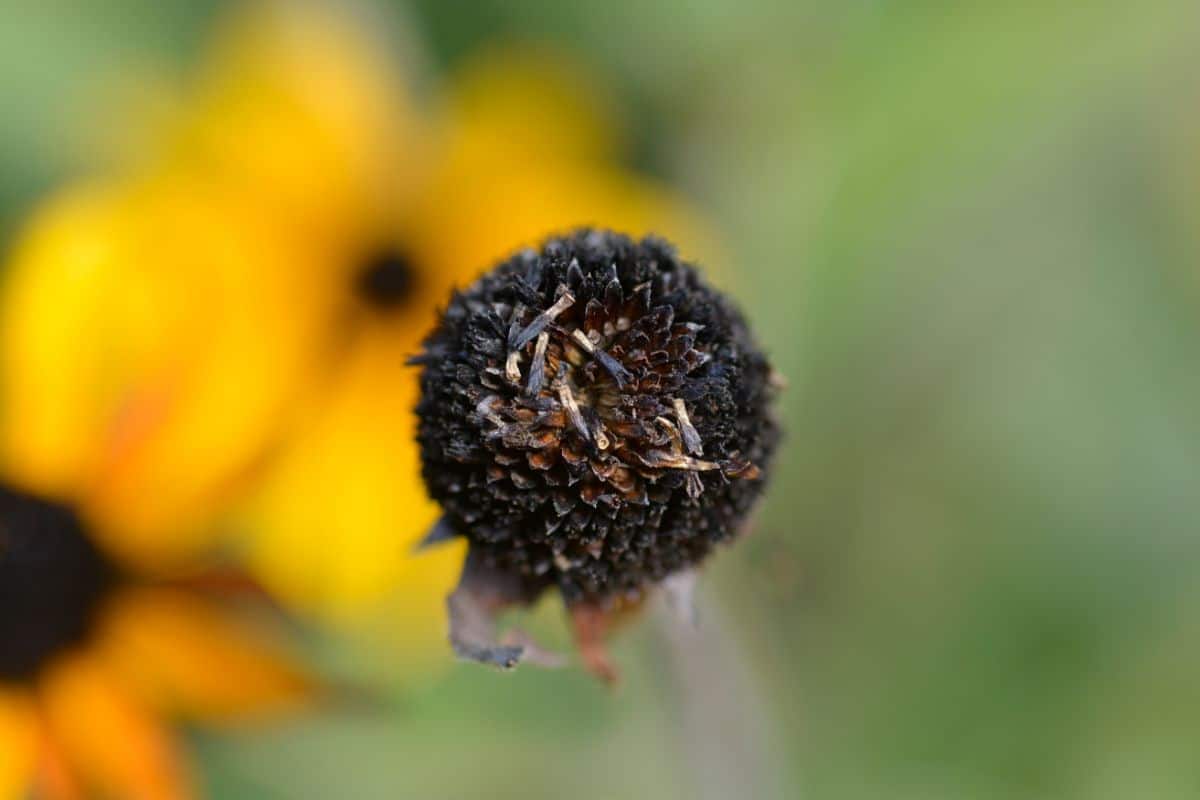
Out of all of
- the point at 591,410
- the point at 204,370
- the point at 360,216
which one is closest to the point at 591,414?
the point at 591,410

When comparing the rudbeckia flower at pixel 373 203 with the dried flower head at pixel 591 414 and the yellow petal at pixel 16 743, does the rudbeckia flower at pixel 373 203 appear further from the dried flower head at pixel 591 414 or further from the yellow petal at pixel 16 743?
the dried flower head at pixel 591 414

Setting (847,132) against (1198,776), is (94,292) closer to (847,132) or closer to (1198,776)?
(847,132)

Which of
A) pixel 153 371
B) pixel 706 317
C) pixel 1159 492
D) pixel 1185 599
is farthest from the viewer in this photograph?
pixel 1159 492

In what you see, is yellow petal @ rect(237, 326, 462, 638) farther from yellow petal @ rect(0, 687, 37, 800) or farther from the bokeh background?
yellow petal @ rect(0, 687, 37, 800)

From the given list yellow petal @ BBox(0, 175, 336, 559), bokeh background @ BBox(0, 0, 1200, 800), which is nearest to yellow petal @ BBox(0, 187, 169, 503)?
yellow petal @ BBox(0, 175, 336, 559)

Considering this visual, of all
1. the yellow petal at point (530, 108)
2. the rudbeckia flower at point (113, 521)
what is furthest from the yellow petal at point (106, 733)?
the yellow petal at point (530, 108)

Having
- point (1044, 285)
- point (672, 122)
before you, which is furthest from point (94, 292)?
point (1044, 285)
